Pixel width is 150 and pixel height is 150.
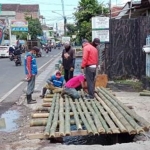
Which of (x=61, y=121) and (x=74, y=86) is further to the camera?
(x=74, y=86)

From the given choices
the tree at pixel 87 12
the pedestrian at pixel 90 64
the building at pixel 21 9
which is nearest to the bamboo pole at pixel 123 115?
the pedestrian at pixel 90 64

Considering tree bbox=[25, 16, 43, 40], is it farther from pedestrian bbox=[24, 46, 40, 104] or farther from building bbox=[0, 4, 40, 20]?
pedestrian bbox=[24, 46, 40, 104]

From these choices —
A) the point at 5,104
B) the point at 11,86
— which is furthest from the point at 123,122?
the point at 11,86

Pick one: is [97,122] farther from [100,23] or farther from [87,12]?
[87,12]

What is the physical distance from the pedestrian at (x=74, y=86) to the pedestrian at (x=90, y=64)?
11.8 inches

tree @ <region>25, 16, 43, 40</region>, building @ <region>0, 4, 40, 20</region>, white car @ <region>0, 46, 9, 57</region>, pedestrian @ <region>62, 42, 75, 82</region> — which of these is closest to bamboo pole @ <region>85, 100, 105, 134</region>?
pedestrian @ <region>62, 42, 75, 82</region>

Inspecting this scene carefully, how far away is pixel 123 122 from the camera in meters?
6.03

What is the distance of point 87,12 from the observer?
24.3 meters

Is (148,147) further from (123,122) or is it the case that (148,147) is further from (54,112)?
(54,112)

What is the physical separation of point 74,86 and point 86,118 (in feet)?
8.65

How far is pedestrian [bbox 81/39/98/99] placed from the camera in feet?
28.5

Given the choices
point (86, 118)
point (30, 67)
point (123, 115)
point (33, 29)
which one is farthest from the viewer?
point (33, 29)

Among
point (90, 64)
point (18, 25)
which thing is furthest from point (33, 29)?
point (90, 64)

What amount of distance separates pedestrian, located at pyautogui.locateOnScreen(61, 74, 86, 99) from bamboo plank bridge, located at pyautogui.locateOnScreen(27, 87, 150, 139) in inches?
8.4
